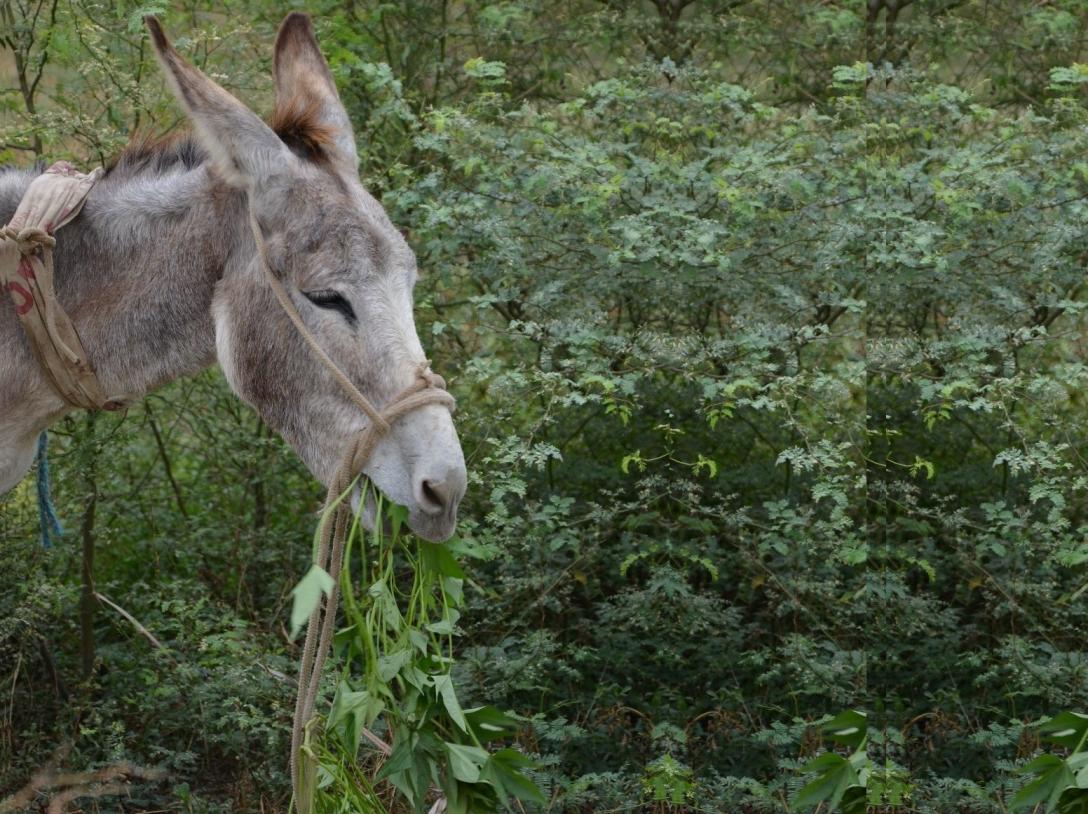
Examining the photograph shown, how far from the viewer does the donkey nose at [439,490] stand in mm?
2574

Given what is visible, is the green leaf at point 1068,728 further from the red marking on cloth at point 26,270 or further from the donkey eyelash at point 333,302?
the red marking on cloth at point 26,270

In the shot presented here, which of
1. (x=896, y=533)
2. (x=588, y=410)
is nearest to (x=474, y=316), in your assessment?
(x=588, y=410)

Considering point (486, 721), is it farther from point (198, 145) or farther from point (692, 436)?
point (692, 436)

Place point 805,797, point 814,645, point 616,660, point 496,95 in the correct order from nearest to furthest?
point 805,797 < point 814,645 < point 616,660 < point 496,95

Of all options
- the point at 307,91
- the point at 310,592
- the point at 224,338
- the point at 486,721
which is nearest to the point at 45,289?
the point at 224,338

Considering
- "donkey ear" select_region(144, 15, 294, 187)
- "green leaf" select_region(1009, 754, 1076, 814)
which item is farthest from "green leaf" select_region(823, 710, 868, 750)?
"donkey ear" select_region(144, 15, 294, 187)

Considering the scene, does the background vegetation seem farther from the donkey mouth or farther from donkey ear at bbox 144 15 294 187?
donkey ear at bbox 144 15 294 187

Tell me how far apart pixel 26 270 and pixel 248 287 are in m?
0.58

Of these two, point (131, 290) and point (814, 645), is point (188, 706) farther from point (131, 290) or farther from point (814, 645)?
point (814, 645)

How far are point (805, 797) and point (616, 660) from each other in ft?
4.06

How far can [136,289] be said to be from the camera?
3.03 metres

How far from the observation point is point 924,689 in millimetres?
4336

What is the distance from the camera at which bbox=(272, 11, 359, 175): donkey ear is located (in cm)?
310

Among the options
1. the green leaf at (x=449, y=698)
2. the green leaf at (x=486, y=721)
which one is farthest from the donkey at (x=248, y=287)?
the green leaf at (x=486, y=721)
